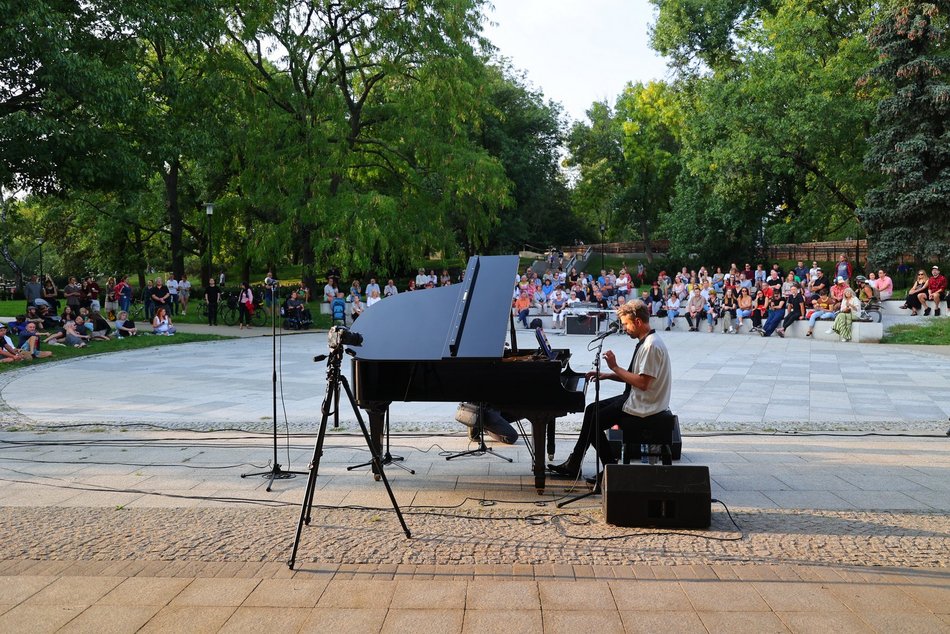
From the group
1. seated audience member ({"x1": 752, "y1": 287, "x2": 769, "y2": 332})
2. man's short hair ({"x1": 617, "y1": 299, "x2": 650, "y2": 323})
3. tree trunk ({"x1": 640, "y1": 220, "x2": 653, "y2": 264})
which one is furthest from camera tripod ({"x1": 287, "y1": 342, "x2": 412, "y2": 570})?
tree trunk ({"x1": 640, "y1": 220, "x2": 653, "y2": 264})

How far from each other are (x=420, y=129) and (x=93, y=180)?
492 inches

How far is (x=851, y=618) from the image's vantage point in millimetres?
3779

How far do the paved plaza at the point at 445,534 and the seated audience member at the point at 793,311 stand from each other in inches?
456

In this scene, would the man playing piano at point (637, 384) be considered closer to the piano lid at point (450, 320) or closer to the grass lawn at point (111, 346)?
the piano lid at point (450, 320)

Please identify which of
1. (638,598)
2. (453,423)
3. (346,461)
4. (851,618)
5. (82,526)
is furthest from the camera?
(453,423)

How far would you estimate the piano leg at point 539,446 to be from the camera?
5.94 meters

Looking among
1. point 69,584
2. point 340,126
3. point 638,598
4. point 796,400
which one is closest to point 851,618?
point 638,598

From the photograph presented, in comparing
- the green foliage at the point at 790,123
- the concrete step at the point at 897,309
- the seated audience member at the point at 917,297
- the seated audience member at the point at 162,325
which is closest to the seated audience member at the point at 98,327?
the seated audience member at the point at 162,325

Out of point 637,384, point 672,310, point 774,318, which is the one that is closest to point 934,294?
point 774,318

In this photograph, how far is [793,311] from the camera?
2139cm

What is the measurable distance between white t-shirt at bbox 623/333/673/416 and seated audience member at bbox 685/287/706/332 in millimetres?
18427

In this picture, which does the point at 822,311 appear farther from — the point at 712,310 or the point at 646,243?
the point at 646,243

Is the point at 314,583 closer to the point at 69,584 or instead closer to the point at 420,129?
the point at 69,584

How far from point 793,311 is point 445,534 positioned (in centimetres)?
1889
